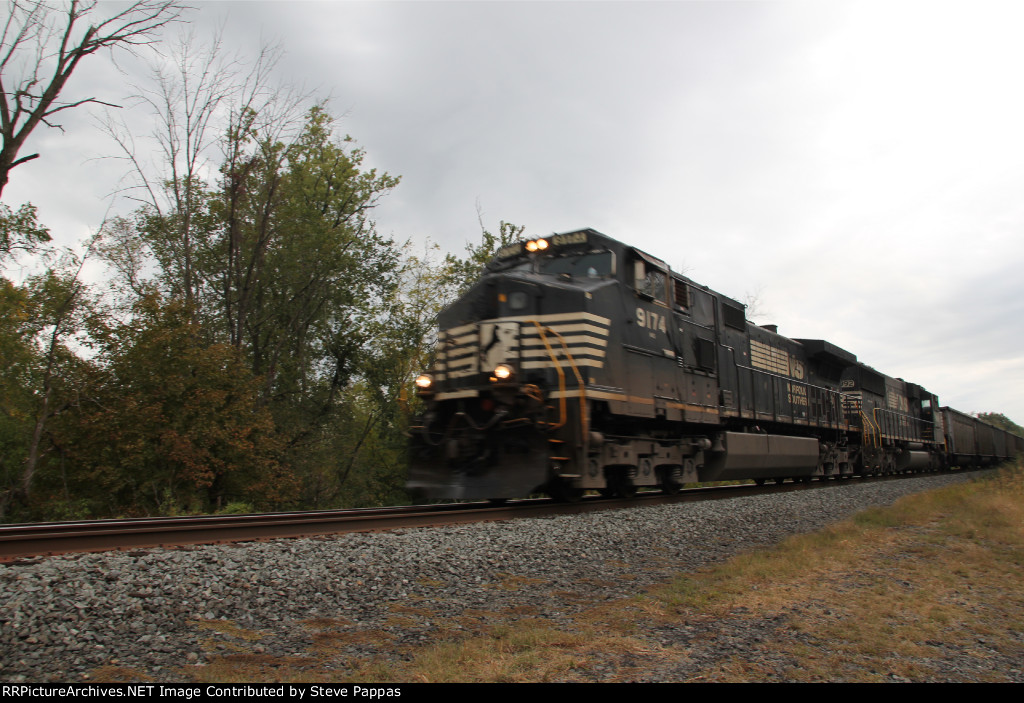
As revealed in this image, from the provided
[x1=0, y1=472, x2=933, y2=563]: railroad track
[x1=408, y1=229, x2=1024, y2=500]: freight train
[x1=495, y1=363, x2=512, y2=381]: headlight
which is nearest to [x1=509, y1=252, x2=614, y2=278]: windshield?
[x1=408, y1=229, x2=1024, y2=500]: freight train

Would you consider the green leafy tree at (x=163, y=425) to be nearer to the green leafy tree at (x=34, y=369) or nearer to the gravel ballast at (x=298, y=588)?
the green leafy tree at (x=34, y=369)

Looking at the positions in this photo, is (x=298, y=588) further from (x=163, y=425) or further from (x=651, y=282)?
(x=163, y=425)

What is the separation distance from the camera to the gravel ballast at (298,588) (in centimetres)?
335

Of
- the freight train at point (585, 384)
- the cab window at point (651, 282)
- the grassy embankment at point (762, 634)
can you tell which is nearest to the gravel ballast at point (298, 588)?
the grassy embankment at point (762, 634)

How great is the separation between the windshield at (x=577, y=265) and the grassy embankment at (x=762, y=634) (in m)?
4.55

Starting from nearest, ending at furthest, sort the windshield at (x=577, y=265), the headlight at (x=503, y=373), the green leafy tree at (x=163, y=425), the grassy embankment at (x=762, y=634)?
the grassy embankment at (x=762, y=634)
the headlight at (x=503, y=373)
the windshield at (x=577, y=265)
the green leafy tree at (x=163, y=425)

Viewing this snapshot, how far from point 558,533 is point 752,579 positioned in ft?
6.68

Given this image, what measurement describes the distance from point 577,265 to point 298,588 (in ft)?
21.2

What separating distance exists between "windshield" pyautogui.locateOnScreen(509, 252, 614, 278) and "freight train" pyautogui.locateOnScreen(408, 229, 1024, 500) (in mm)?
21

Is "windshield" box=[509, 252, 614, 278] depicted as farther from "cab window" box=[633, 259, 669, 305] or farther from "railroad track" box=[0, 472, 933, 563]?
"railroad track" box=[0, 472, 933, 563]

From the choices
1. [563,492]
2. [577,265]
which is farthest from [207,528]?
[577,265]

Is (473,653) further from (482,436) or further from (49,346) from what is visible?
(49,346)

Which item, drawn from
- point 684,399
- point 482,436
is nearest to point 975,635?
point 482,436

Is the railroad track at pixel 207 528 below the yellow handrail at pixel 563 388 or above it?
below
